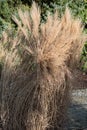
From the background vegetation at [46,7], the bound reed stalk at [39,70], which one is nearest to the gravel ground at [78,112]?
the bound reed stalk at [39,70]

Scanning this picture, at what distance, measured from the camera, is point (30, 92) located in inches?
190

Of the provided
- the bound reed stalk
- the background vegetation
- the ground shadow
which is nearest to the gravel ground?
the ground shadow

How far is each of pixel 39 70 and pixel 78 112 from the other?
7.81 feet

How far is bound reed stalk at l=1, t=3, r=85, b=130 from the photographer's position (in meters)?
4.77

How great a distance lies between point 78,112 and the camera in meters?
6.97

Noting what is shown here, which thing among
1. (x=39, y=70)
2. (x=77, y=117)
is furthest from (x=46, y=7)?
(x=39, y=70)

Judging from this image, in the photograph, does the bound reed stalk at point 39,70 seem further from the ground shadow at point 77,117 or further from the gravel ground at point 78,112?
the gravel ground at point 78,112

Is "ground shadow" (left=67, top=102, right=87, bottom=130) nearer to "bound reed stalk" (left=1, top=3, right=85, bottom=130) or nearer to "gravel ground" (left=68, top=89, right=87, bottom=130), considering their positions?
"gravel ground" (left=68, top=89, right=87, bottom=130)

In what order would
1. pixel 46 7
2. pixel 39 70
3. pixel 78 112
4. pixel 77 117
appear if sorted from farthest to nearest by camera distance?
pixel 46 7 < pixel 78 112 < pixel 77 117 < pixel 39 70

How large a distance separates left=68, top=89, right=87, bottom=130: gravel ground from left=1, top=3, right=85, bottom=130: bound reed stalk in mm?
1019

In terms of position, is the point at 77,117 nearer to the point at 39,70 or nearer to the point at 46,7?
the point at 39,70

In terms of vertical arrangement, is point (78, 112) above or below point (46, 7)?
below

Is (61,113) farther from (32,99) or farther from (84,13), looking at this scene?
(84,13)

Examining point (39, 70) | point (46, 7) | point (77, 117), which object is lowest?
point (77, 117)
